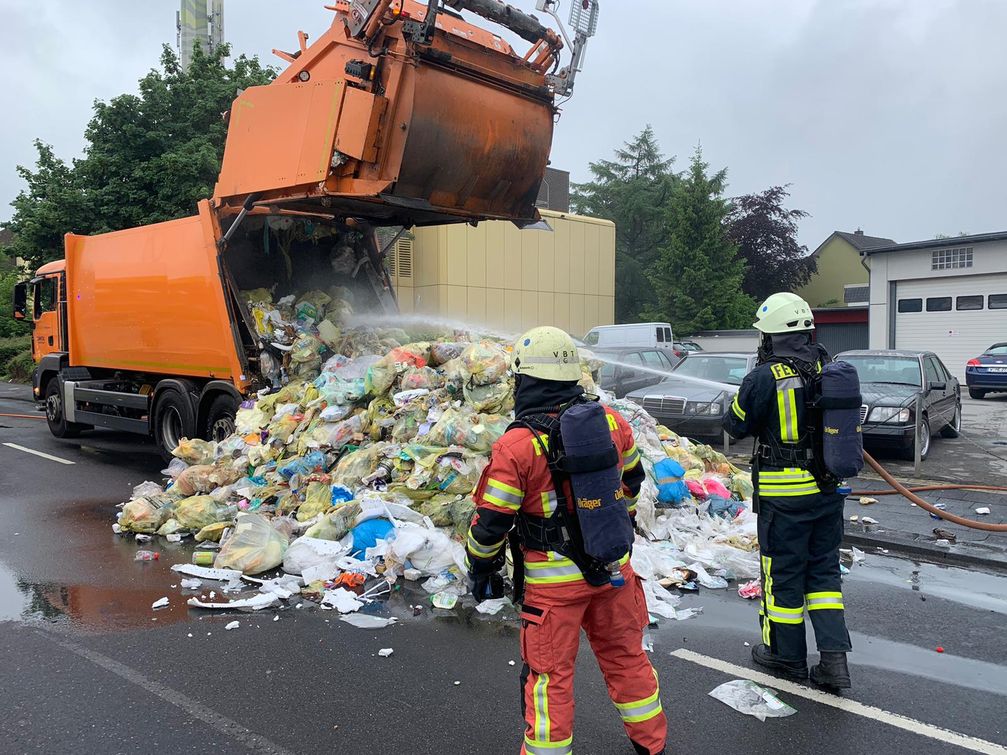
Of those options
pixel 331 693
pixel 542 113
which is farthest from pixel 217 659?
pixel 542 113

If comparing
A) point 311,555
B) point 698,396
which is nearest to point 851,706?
point 311,555

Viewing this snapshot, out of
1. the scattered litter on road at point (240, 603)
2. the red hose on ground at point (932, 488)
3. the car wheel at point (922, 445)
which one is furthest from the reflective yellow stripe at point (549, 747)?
the car wheel at point (922, 445)

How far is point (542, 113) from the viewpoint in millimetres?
6902

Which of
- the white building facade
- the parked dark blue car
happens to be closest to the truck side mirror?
the parked dark blue car

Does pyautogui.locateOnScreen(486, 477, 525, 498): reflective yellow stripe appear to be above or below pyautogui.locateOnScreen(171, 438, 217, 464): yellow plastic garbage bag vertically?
above

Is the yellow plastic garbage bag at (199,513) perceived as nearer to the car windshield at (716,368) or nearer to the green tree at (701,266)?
the car windshield at (716,368)

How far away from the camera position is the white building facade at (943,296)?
22984mm

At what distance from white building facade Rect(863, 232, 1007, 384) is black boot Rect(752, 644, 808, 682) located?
76.7ft

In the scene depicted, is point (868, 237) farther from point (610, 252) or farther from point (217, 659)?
point (217, 659)

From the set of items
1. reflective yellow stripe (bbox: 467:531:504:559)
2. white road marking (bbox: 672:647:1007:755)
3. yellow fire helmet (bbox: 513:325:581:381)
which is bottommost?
white road marking (bbox: 672:647:1007:755)

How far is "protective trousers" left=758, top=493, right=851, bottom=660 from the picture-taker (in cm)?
365

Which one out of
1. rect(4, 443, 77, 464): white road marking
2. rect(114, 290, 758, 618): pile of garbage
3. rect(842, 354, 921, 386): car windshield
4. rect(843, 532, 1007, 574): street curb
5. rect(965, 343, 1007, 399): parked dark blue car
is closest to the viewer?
rect(114, 290, 758, 618): pile of garbage

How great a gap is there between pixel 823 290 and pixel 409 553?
162ft

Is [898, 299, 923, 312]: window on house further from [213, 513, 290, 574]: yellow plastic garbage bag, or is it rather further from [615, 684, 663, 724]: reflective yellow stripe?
[615, 684, 663, 724]: reflective yellow stripe
